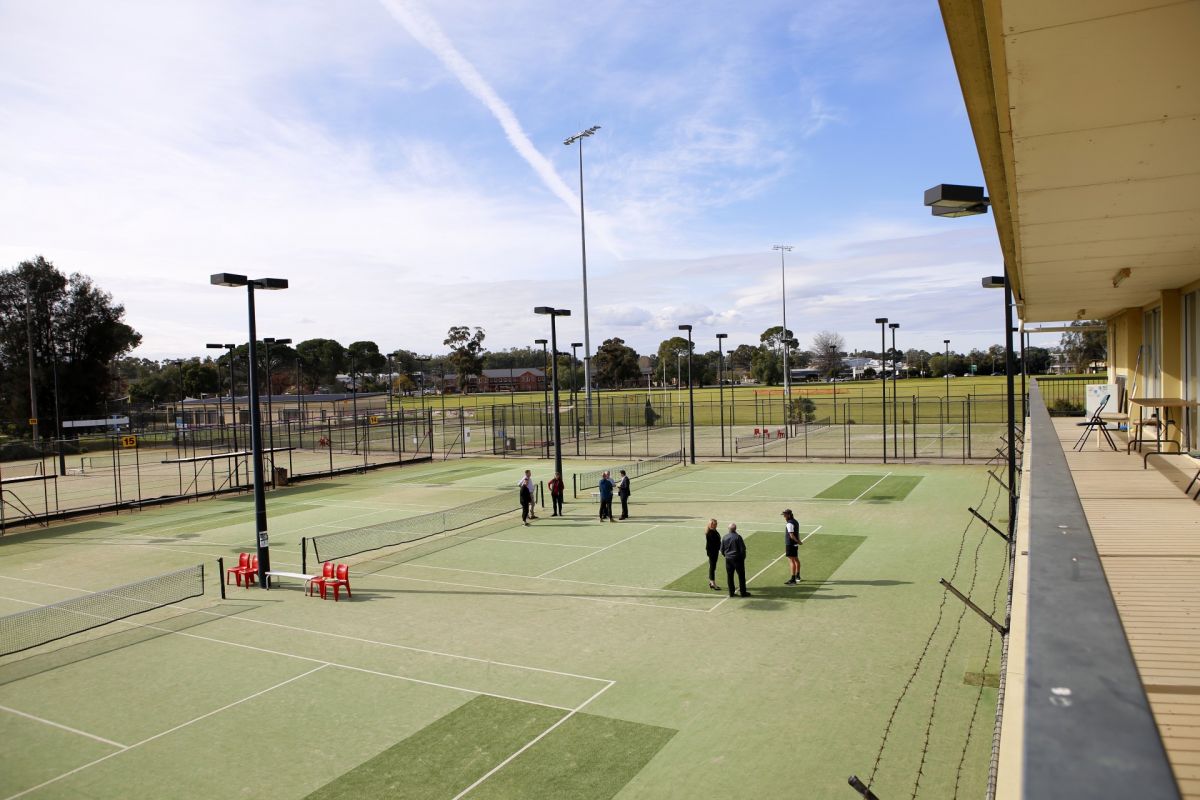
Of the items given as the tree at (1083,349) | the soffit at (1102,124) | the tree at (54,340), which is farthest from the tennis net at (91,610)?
the tree at (1083,349)

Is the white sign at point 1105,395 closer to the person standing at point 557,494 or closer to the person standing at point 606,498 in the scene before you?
the person standing at point 606,498

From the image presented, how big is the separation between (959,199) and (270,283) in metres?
15.7

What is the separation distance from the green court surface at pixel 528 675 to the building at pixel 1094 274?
12.5 feet

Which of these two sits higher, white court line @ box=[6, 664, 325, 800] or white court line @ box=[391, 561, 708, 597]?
white court line @ box=[391, 561, 708, 597]

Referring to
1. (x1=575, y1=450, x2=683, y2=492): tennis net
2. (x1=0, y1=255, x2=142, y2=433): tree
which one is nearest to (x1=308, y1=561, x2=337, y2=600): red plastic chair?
(x1=575, y1=450, x2=683, y2=492): tennis net

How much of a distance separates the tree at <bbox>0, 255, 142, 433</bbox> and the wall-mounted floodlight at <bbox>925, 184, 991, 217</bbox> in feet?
271

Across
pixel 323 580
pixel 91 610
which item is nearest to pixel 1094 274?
pixel 323 580

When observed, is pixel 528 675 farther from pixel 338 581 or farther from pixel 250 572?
pixel 250 572

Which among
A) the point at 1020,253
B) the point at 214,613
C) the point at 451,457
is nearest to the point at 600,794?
the point at 1020,253

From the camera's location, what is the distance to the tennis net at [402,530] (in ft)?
74.5

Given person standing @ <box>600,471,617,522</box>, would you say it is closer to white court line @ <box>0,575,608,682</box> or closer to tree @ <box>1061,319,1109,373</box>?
white court line @ <box>0,575,608,682</box>

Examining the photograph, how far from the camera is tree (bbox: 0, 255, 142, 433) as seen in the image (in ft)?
238

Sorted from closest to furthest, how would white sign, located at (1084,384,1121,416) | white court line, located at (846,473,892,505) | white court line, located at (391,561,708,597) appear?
1. white court line, located at (391,561,708,597)
2. white sign, located at (1084,384,1121,416)
3. white court line, located at (846,473,892,505)

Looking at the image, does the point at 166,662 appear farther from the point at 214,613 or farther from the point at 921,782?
the point at 921,782
